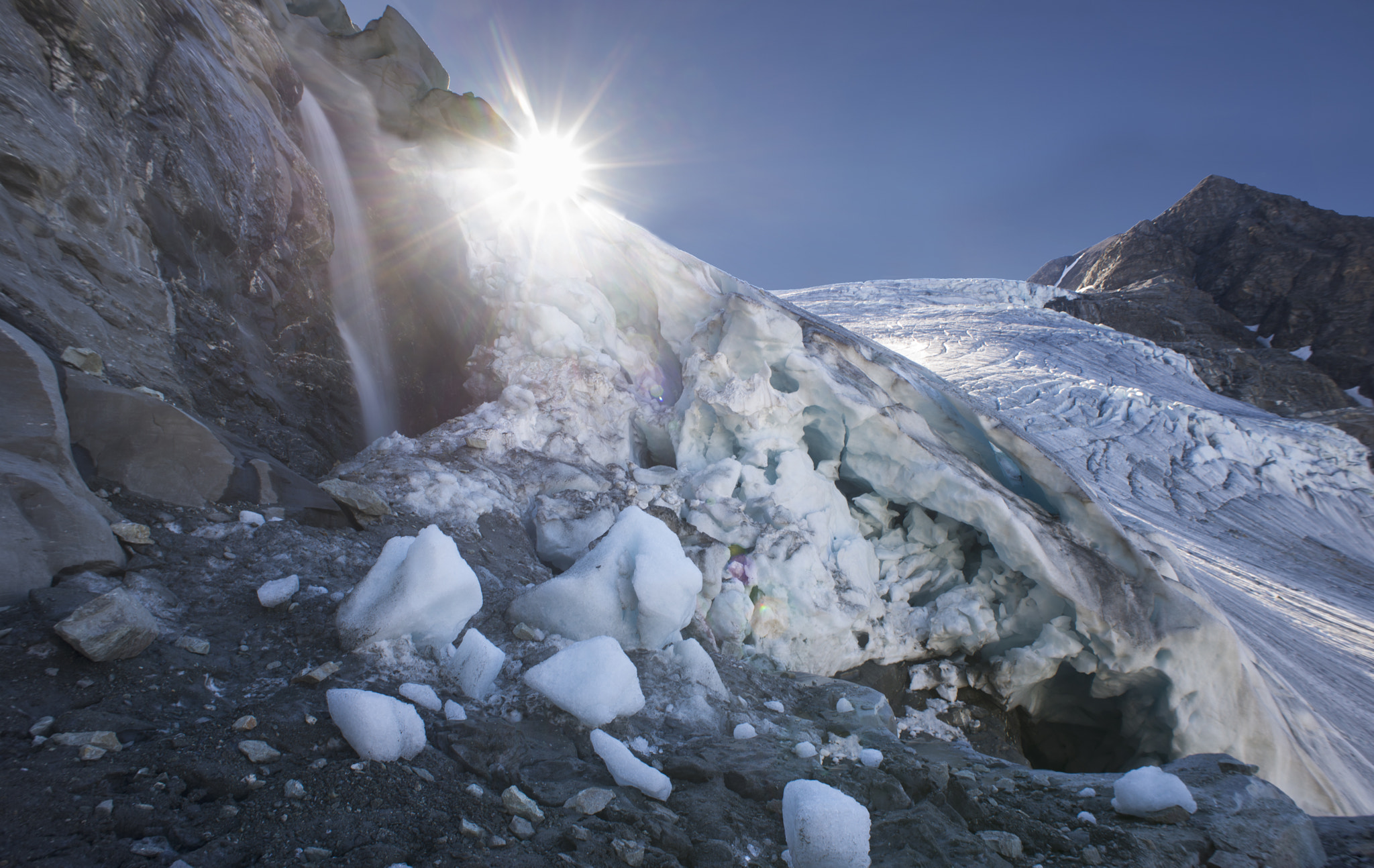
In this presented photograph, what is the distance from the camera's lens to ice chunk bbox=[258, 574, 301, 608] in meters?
2.31

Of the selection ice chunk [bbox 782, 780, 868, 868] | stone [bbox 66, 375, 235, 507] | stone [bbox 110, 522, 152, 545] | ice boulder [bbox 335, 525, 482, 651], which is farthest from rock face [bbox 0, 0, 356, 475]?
ice chunk [bbox 782, 780, 868, 868]

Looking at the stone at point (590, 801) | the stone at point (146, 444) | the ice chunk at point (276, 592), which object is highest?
the stone at point (146, 444)

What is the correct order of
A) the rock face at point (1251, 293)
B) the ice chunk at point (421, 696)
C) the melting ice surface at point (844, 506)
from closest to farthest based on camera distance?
1. the ice chunk at point (421, 696)
2. the melting ice surface at point (844, 506)
3. the rock face at point (1251, 293)

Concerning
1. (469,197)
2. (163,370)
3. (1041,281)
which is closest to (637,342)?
(469,197)

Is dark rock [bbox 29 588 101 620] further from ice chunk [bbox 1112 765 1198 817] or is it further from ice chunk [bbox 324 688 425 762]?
ice chunk [bbox 1112 765 1198 817]

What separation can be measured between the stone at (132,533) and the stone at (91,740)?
1.11m

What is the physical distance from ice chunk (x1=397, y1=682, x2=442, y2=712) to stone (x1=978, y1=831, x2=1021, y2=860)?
7.20ft

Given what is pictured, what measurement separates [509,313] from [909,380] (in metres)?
4.42

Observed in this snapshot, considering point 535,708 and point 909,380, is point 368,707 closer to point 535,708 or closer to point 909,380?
point 535,708

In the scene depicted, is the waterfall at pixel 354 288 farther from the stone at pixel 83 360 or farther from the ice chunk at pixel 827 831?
the ice chunk at pixel 827 831

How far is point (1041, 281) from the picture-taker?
4331 cm

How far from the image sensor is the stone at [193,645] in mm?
1950

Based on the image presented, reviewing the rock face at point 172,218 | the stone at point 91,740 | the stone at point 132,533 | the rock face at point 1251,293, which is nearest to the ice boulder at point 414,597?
the stone at point 91,740

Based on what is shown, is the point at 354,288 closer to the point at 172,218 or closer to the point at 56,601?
the point at 172,218
